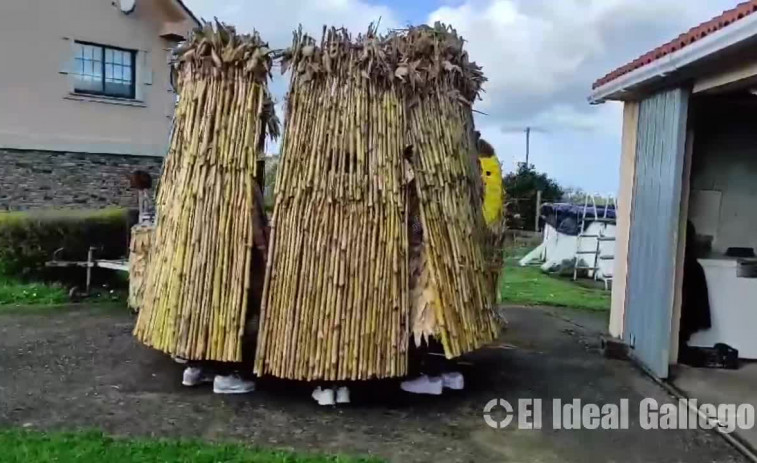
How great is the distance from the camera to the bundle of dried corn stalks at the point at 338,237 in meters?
5.47

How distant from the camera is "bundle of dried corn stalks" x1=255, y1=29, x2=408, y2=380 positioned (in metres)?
5.47

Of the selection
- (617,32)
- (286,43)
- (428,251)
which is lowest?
(428,251)

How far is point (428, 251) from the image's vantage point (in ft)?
18.4

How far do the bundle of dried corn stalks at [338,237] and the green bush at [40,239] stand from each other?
662cm

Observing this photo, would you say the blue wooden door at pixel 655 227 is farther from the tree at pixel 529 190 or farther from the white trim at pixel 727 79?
the tree at pixel 529 190

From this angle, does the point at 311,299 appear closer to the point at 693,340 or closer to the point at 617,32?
the point at 693,340

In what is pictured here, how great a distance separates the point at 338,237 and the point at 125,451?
2088 mm

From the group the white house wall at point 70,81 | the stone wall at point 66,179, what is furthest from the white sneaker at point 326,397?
the white house wall at point 70,81

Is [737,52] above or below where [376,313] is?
above

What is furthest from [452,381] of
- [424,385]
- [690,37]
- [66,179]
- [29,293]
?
[66,179]

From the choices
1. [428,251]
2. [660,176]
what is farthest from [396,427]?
[660,176]

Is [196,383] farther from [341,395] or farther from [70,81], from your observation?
[70,81]

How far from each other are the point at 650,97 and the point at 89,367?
247 inches

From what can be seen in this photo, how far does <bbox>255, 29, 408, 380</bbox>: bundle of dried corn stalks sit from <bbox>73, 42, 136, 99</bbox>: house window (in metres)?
11.0
